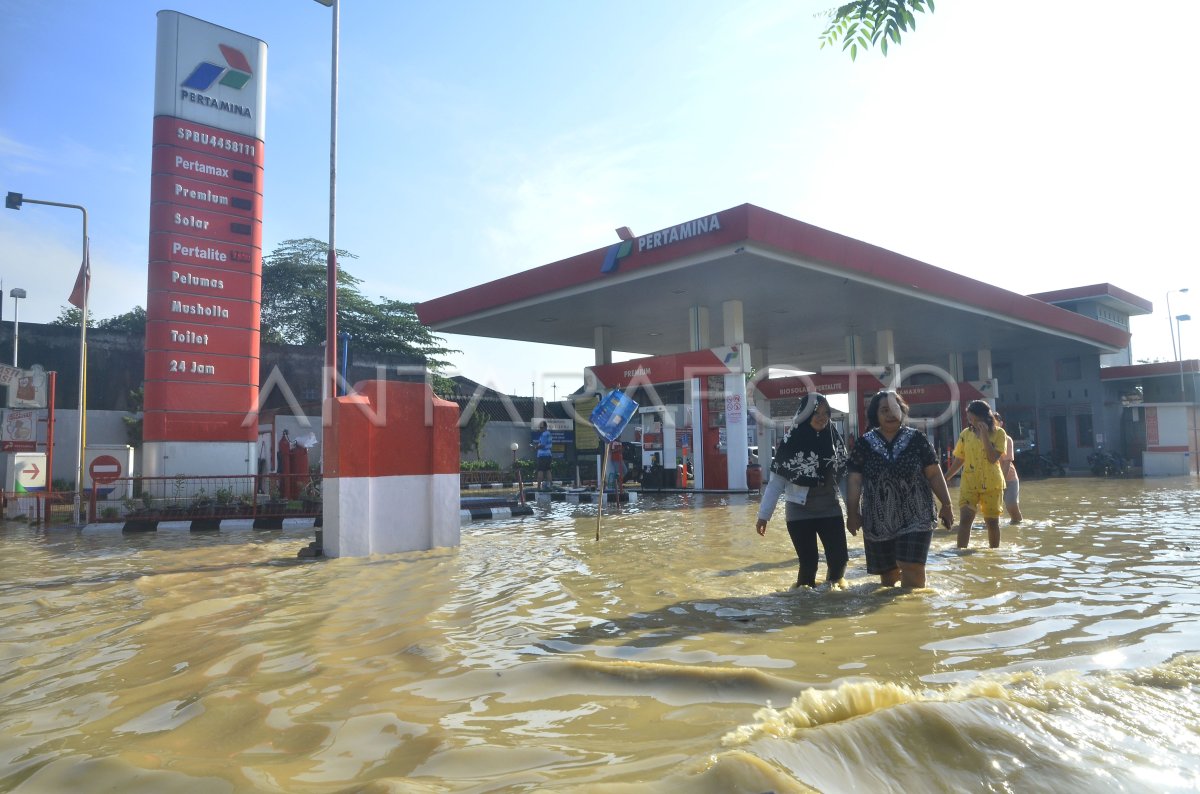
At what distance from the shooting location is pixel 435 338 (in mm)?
40562

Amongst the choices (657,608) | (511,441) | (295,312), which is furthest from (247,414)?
(295,312)

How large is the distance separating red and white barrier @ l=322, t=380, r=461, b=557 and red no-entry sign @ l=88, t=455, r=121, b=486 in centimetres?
684

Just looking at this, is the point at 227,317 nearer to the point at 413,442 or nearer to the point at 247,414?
the point at 247,414

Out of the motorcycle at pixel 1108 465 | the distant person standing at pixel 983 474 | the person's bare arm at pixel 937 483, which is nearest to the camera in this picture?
the person's bare arm at pixel 937 483

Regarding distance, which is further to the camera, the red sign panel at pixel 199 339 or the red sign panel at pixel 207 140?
the red sign panel at pixel 207 140

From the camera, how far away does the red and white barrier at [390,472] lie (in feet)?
27.2

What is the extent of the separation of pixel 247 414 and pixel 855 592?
14.1m

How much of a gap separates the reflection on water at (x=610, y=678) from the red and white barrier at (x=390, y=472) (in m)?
1.25

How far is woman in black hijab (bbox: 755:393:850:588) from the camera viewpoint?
547 centimetres

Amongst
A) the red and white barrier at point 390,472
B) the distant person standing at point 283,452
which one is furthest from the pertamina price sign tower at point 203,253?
the red and white barrier at point 390,472

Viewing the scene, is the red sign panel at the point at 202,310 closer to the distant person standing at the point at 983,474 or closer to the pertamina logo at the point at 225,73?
the pertamina logo at the point at 225,73

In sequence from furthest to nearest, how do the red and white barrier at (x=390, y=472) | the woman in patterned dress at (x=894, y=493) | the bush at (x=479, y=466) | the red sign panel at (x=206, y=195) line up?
1. the bush at (x=479, y=466)
2. the red sign panel at (x=206, y=195)
3. the red and white barrier at (x=390, y=472)
4. the woman in patterned dress at (x=894, y=493)

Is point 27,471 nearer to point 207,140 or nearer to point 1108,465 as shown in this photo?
point 207,140

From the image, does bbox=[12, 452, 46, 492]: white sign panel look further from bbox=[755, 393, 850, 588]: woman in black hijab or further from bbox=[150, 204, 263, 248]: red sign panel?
bbox=[755, 393, 850, 588]: woman in black hijab
